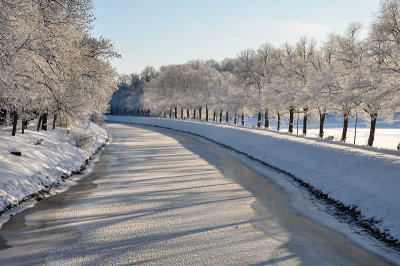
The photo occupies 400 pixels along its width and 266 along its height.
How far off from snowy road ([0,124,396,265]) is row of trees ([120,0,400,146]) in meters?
10.4

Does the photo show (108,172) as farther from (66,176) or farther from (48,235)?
(48,235)

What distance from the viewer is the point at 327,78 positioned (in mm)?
28391

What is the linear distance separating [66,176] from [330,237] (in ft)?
36.4

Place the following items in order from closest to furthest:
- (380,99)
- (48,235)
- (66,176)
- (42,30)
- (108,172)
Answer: (48,235)
(42,30)
(66,176)
(108,172)
(380,99)

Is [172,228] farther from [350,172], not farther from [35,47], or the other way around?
[350,172]

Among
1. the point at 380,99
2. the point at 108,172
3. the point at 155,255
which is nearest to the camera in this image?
the point at 155,255

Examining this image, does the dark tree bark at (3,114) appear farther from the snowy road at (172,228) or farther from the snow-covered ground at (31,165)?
the snowy road at (172,228)

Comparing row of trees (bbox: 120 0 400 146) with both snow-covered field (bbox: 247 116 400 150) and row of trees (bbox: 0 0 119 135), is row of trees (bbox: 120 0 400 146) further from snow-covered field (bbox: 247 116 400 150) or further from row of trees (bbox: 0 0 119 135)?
row of trees (bbox: 0 0 119 135)

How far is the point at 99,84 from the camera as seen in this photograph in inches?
829

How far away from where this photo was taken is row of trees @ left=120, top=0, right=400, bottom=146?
18.7 metres

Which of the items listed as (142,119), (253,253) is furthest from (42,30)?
(142,119)

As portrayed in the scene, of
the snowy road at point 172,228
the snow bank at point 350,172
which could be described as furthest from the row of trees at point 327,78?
the snowy road at point 172,228

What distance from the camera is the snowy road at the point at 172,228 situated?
721 centimetres

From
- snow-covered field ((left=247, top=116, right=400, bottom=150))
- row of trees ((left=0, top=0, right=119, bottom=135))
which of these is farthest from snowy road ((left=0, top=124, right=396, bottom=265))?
snow-covered field ((left=247, top=116, right=400, bottom=150))
